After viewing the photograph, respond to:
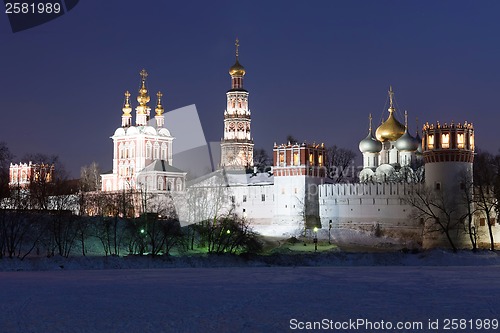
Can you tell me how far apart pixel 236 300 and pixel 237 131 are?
64768mm

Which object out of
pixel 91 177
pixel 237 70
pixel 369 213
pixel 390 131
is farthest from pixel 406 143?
pixel 91 177

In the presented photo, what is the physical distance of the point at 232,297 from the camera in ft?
80.6

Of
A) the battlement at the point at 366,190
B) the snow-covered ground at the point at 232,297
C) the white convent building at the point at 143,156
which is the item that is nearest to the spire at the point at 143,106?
the white convent building at the point at 143,156

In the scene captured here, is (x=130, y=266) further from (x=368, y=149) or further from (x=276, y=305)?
(x=368, y=149)

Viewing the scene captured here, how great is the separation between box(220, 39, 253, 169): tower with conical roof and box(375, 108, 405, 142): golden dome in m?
16.7

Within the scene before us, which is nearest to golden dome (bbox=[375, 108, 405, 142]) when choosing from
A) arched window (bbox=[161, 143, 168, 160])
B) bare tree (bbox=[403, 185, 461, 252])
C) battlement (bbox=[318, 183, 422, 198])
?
battlement (bbox=[318, 183, 422, 198])

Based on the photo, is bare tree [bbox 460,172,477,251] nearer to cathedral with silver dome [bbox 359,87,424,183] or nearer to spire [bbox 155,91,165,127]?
cathedral with silver dome [bbox 359,87,424,183]

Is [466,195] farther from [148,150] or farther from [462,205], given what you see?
[148,150]

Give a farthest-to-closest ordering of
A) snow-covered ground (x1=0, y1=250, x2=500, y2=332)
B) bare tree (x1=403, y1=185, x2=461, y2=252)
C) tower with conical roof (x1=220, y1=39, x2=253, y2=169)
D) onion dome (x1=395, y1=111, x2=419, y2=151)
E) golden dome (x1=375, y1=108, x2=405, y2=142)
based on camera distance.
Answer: tower with conical roof (x1=220, y1=39, x2=253, y2=169) < golden dome (x1=375, y1=108, x2=405, y2=142) < onion dome (x1=395, y1=111, x2=419, y2=151) < bare tree (x1=403, y1=185, x2=461, y2=252) < snow-covered ground (x1=0, y1=250, x2=500, y2=332)

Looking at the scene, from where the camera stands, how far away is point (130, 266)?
127ft

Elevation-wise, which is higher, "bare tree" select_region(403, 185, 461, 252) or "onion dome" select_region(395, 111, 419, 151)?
"onion dome" select_region(395, 111, 419, 151)

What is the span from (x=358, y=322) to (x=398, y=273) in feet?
51.9

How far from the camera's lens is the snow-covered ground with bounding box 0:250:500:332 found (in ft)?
64.2

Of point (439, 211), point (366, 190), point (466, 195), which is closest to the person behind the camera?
point (466, 195)
